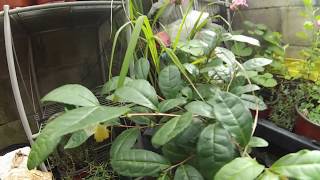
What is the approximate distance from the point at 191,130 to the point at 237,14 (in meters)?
0.93

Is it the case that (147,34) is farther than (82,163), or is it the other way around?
(82,163)

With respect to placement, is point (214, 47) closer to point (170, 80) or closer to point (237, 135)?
point (170, 80)

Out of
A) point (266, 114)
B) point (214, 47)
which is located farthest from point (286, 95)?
point (214, 47)

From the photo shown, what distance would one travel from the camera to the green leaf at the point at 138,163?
0.44m

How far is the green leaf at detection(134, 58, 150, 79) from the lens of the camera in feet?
1.99

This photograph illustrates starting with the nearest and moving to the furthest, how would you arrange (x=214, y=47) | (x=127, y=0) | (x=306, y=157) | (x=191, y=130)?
(x=306, y=157)
(x=191, y=130)
(x=214, y=47)
(x=127, y=0)

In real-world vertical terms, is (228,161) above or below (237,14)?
below

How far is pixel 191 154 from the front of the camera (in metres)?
0.49

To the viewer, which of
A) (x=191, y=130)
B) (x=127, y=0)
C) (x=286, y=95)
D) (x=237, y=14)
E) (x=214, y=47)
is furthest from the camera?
(x=237, y=14)

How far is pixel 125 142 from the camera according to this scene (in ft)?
1.63

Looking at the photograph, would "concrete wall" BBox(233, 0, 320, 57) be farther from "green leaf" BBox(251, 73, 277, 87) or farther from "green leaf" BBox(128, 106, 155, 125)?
"green leaf" BBox(128, 106, 155, 125)

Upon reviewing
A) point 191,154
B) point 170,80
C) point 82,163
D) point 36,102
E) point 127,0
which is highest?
point 127,0

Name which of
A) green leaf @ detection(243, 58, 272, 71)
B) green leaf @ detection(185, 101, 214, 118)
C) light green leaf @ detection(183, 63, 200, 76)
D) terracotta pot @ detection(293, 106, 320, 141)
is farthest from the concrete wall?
green leaf @ detection(185, 101, 214, 118)

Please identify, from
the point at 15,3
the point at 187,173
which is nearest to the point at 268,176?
the point at 187,173
